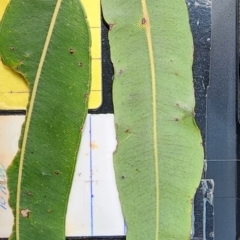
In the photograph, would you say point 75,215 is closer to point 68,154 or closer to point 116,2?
point 68,154

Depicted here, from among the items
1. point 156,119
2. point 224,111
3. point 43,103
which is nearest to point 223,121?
point 224,111

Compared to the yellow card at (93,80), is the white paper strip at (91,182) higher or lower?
lower

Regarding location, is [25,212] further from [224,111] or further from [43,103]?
[224,111]

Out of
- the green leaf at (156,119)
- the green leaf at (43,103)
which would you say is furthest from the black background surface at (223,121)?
the green leaf at (43,103)

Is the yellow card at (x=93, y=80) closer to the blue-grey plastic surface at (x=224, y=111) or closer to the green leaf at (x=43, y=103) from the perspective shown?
the green leaf at (x=43, y=103)

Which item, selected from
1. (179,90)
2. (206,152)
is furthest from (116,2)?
(206,152)

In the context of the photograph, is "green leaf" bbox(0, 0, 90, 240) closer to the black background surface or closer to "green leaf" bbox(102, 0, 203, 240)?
"green leaf" bbox(102, 0, 203, 240)
